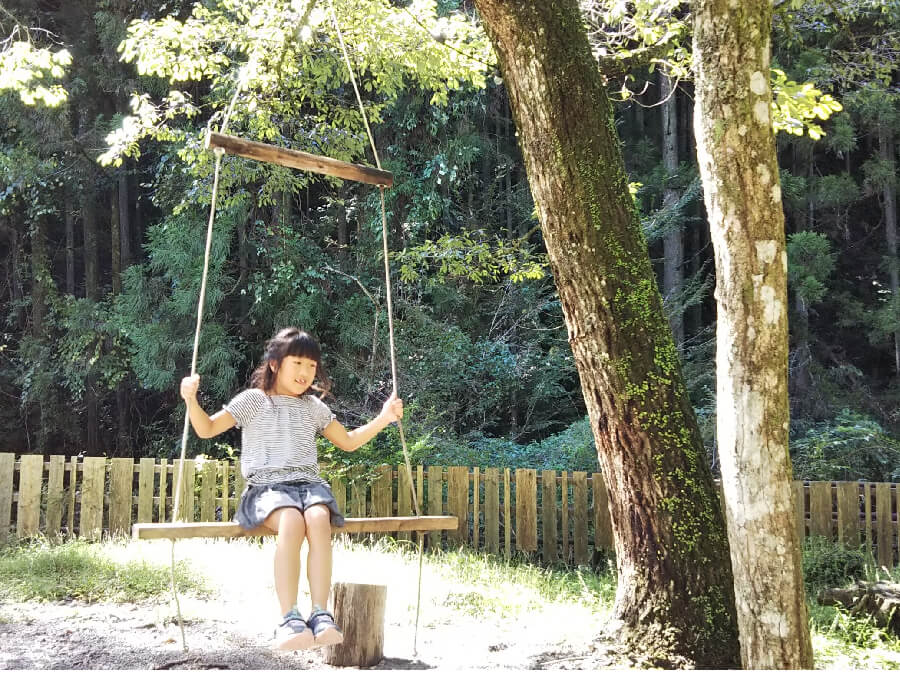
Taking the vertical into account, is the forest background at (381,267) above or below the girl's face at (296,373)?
above

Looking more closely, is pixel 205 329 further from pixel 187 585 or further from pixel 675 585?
pixel 675 585

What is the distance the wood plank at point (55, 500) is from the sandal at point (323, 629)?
5.78m

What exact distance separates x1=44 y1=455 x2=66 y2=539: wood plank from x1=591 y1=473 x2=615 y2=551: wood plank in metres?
5.24

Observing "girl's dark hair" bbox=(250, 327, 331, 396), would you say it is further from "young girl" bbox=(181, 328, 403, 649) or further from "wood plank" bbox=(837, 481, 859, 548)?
"wood plank" bbox=(837, 481, 859, 548)

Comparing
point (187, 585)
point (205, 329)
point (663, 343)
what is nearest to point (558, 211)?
point (663, 343)

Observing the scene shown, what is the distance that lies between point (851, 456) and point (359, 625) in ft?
22.0

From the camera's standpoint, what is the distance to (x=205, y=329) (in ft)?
39.4

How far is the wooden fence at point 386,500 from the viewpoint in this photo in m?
7.92

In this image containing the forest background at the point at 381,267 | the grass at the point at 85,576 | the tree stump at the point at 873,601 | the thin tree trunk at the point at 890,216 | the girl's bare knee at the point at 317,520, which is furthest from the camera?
the thin tree trunk at the point at 890,216

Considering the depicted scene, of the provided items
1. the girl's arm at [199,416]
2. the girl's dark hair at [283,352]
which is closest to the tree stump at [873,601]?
the girl's dark hair at [283,352]

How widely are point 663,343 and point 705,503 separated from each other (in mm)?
770

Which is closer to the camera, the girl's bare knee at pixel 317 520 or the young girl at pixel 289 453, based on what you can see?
the young girl at pixel 289 453

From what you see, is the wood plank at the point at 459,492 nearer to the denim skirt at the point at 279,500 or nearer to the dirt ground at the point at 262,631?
the dirt ground at the point at 262,631

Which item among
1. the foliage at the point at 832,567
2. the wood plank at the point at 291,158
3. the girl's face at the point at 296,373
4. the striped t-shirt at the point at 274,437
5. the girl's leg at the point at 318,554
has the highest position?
the wood plank at the point at 291,158
